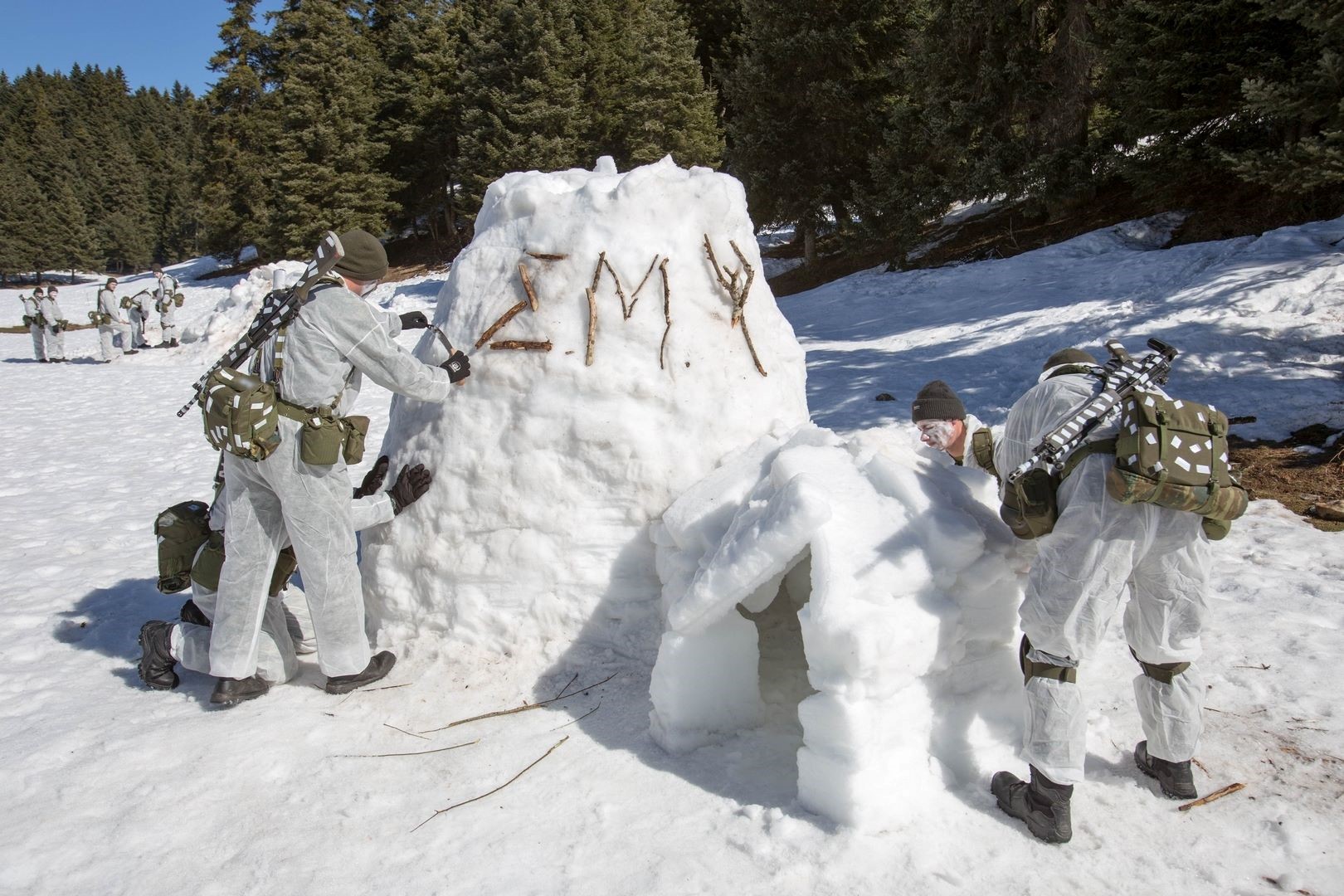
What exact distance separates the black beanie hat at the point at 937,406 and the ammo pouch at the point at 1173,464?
967 mm

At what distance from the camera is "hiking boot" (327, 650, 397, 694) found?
3.91 metres

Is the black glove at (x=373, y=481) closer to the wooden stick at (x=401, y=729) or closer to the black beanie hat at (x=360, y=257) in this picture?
the black beanie hat at (x=360, y=257)

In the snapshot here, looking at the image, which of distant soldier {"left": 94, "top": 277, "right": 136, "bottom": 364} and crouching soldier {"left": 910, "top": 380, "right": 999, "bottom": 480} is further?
distant soldier {"left": 94, "top": 277, "right": 136, "bottom": 364}

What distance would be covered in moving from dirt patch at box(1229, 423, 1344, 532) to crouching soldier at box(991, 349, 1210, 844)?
3347 millimetres

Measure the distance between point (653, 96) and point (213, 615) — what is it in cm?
2313

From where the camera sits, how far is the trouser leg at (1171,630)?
2875 millimetres

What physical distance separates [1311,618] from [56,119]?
92254 millimetres

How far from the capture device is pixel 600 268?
4.27 m

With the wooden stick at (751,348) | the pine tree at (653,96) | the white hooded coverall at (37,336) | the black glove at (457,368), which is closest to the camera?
the black glove at (457,368)

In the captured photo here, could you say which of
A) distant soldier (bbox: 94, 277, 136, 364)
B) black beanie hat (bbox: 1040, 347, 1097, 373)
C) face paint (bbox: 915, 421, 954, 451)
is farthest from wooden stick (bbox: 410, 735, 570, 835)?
distant soldier (bbox: 94, 277, 136, 364)

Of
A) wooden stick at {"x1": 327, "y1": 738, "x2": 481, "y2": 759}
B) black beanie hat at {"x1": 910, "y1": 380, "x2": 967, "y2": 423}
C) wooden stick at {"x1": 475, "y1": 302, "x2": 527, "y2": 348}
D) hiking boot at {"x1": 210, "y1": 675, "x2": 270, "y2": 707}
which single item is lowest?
wooden stick at {"x1": 327, "y1": 738, "x2": 481, "y2": 759}

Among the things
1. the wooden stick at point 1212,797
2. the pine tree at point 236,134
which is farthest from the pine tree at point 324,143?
the wooden stick at point 1212,797

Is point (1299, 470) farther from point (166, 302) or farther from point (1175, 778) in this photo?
point (166, 302)

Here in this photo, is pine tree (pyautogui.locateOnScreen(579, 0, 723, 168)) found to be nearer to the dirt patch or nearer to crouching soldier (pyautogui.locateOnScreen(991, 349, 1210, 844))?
the dirt patch
